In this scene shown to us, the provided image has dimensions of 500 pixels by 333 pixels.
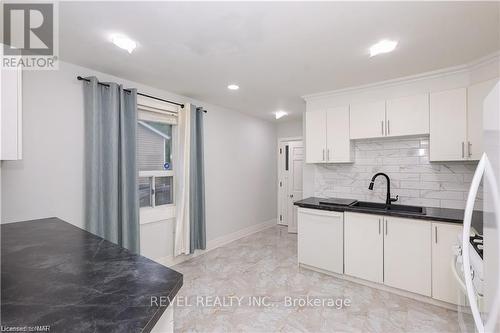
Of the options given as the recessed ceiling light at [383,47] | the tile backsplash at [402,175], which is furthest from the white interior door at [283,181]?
the recessed ceiling light at [383,47]

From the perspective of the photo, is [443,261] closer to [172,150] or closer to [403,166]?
[403,166]

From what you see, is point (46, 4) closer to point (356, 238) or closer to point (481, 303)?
point (481, 303)

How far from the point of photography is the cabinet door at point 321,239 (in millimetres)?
2842

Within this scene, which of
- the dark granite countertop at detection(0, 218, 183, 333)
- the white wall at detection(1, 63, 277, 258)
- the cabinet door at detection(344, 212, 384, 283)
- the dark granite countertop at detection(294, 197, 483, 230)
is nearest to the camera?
the dark granite countertop at detection(0, 218, 183, 333)

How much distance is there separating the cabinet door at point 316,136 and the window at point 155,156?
1.97m

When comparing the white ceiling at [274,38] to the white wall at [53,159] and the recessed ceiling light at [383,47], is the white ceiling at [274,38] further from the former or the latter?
the white wall at [53,159]

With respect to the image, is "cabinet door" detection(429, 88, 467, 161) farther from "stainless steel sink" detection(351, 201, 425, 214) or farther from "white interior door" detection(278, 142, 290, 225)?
"white interior door" detection(278, 142, 290, 225)

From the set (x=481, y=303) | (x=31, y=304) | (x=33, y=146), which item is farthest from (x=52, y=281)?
(x=481, y=303)

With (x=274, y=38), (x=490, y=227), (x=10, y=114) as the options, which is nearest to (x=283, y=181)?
(x=274, y=38)

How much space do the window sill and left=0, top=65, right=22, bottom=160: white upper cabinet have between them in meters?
1.59

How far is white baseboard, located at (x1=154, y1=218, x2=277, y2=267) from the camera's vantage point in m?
3.25

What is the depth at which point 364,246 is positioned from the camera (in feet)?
8.77

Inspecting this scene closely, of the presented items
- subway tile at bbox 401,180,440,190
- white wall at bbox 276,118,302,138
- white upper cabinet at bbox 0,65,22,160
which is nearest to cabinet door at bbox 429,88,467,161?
subway tile at bbox 401,180,440,190

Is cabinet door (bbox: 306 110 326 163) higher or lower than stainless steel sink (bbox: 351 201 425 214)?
higher
